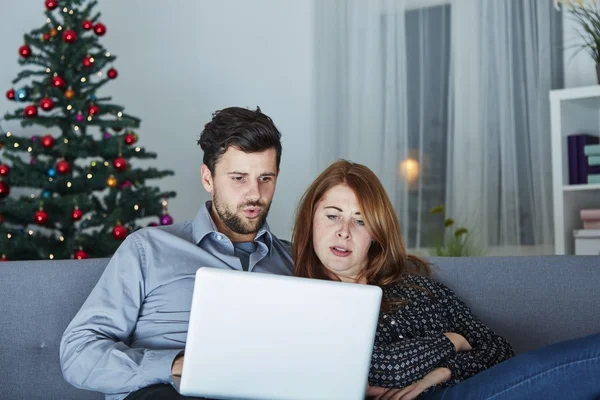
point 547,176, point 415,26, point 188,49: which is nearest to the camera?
point 547,176

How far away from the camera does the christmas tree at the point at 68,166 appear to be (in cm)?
369

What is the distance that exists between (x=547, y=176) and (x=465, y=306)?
228cm

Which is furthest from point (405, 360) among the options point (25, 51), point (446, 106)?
point (446, 106)

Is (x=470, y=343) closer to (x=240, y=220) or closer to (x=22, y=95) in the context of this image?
(x=240, y=220)

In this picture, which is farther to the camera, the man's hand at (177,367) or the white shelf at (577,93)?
the white shelf at (577,93)

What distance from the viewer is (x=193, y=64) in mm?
5203

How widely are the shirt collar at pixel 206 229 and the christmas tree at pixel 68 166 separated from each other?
160 cm

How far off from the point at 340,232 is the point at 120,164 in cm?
194

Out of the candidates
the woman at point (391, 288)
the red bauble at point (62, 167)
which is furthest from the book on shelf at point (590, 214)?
the red bauble at point (62, 167)

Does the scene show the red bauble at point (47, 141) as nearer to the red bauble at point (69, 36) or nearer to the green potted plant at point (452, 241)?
the red bauble at point (69, 36)

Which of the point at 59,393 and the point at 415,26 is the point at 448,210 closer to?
the point at 415,26

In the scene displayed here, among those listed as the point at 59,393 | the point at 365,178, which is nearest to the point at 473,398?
the point at 365,178

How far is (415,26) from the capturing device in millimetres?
4668

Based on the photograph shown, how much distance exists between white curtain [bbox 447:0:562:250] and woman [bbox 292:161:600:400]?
2.17m
